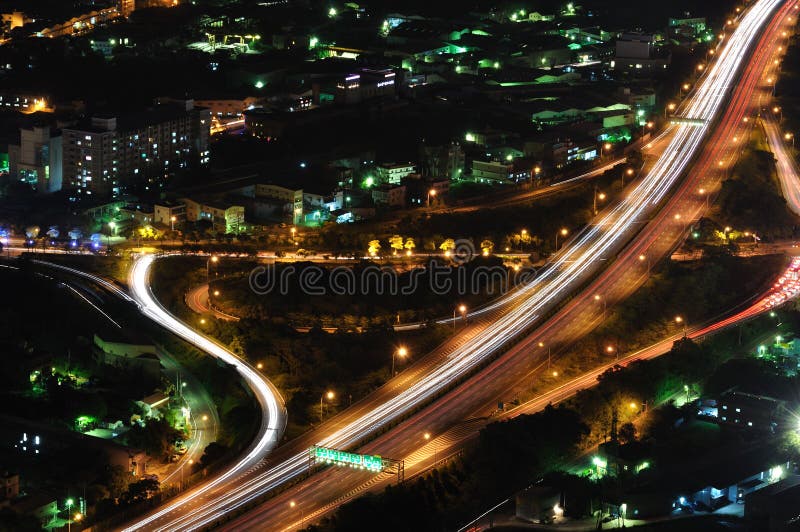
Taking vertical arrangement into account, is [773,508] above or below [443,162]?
below

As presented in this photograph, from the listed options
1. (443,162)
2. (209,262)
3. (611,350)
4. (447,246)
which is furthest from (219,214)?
(611,350)

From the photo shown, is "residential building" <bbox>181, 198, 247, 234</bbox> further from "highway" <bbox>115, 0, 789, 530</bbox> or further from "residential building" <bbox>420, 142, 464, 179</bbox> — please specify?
"residential building" <bbox>420, 142, 464, 179</bbox>

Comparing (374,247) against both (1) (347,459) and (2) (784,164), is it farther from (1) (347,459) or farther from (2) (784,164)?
(2) (784,164)

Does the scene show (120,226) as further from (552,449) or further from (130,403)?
(552,449)

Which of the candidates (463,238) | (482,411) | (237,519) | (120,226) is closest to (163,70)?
(120,226)

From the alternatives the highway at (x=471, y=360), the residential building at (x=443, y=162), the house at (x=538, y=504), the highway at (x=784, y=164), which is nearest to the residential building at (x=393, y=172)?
the residential building at (x=443, y=162)

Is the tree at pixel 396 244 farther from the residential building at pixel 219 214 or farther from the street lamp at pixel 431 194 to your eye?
the residential building at pixel 219 214

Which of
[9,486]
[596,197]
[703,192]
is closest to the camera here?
[9,486]

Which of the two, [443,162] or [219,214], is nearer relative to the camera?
[219,214]
